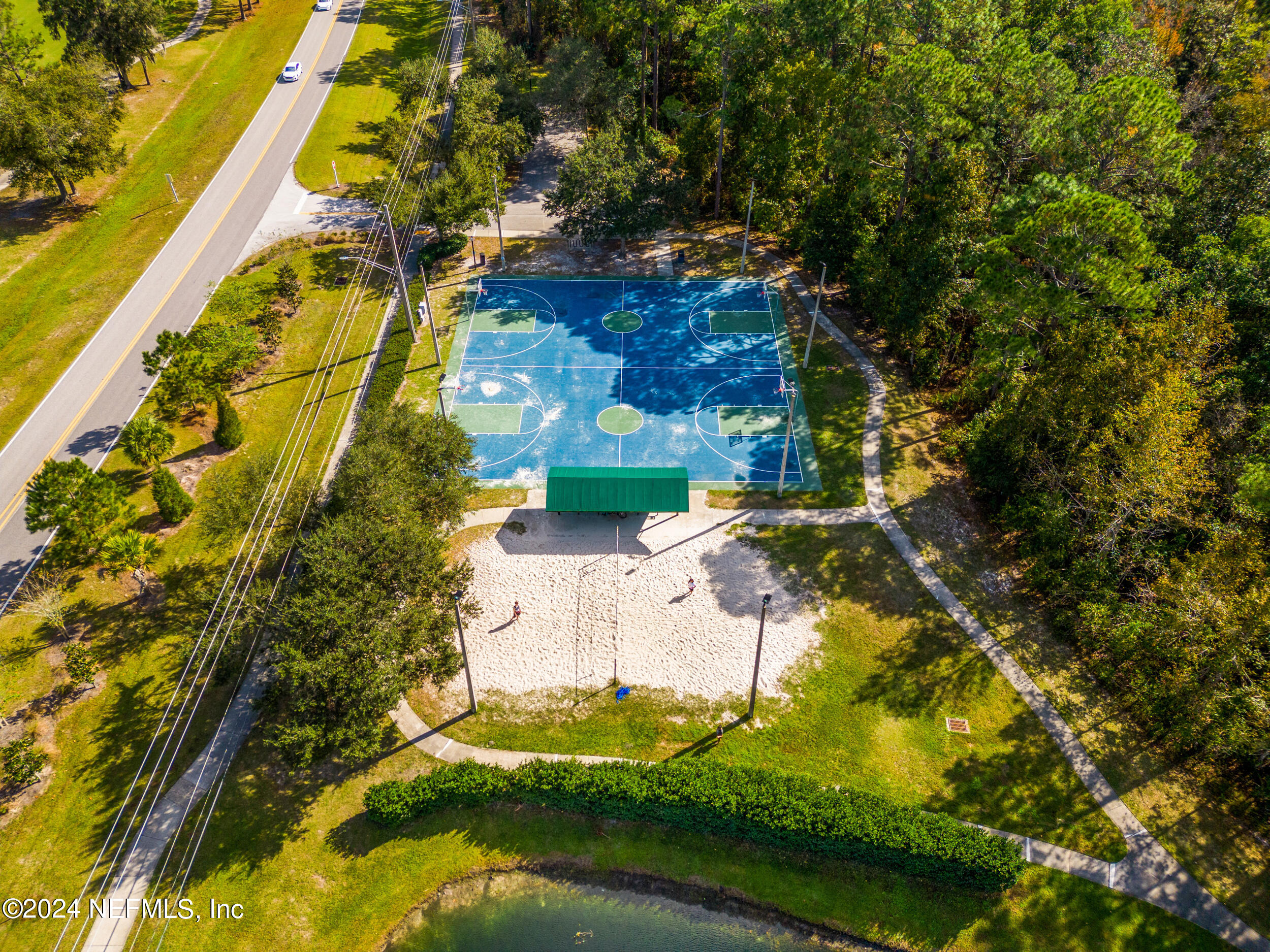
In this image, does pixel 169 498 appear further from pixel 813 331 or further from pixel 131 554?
pixel 813 331

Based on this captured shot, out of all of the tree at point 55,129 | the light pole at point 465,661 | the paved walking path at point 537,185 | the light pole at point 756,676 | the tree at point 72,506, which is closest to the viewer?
the light pole at point 465,661

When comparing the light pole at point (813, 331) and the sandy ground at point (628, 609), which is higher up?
the light pole at point (813, 331)

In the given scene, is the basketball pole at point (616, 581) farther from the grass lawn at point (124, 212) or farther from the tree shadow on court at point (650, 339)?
the grass lawn at point (124, 212)

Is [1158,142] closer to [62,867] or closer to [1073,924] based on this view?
[1073,924]

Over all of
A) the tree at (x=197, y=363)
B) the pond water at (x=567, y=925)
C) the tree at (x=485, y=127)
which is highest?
the tree at (x=485, y=127)

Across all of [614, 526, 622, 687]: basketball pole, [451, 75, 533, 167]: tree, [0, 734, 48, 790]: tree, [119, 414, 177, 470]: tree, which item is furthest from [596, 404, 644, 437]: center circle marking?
[0, 734, 48, 790]: tree

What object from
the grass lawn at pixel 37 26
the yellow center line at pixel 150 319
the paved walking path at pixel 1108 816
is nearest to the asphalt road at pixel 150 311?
the yellow center line at pixel 150 319
